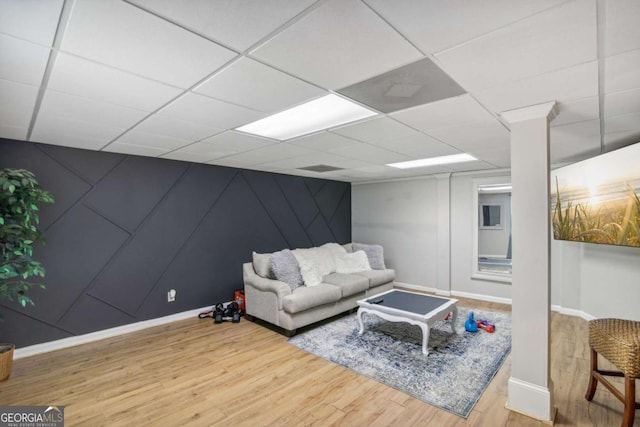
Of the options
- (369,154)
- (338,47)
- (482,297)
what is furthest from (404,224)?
(338,47)

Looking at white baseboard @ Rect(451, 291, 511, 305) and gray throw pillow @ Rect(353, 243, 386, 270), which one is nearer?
white baseboard @ Rect(451, 291, 511, 305)

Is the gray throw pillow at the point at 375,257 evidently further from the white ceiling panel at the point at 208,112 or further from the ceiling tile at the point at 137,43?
the ceiling tile at the point at 137,43

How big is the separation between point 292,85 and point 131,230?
3.22 meters

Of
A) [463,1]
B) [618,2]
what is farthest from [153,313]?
[618,2]

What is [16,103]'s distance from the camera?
2072 mm

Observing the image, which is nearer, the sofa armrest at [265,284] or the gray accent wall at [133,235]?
the gray accent wall at [133,235]

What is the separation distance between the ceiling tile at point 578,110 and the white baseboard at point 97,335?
476cm

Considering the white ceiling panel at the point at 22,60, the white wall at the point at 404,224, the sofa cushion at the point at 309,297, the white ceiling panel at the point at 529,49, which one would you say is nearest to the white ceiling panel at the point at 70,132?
the white ceiling panel at the point at 22,60

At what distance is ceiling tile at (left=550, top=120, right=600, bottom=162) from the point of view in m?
2.59

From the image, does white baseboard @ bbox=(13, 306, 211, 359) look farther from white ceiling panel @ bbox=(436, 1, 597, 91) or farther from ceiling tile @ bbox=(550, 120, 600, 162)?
ceiling tile @ bbox=(550, 120, 600, 162)

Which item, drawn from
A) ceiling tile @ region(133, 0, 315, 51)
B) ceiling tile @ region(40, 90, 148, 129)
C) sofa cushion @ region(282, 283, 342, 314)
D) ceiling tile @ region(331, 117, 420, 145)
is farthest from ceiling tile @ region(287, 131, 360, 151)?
sofa cushion @ region(282, 283, 342, 314)

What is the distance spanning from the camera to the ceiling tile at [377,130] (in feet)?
8.24

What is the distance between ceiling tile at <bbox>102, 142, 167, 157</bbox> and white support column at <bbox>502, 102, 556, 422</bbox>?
12.0ft

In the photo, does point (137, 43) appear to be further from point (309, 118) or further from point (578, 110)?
point (578, 110)
